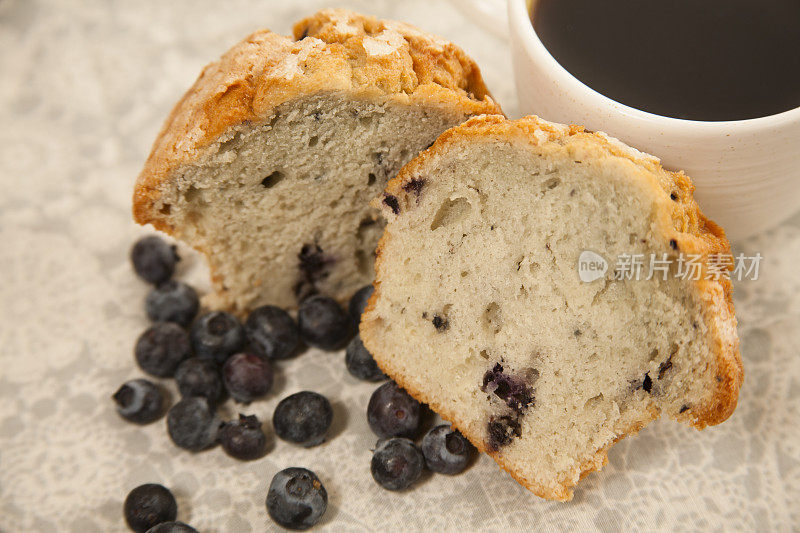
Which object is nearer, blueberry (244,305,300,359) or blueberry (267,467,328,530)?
blueberry (267,467,328,530)

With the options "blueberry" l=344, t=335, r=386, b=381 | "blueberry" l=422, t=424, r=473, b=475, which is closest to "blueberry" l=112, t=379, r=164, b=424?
"blueberry" l=344, t=335, r=386, b=381

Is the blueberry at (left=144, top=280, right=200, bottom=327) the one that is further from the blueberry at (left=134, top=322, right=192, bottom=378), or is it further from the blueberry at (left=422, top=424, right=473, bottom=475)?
the blueberry at (left=422, top=424, right=473, bottom=475)

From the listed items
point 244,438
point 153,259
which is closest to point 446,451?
point 244,438

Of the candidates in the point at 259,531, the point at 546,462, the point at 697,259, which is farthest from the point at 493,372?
the point at 259,531

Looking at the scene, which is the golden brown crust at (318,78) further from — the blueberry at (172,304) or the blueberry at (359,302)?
the blueberry at (359,302)

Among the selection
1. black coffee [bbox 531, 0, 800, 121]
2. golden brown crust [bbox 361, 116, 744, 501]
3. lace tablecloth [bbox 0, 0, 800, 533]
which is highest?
black coffee [bbox 531, 0, 800, 121]

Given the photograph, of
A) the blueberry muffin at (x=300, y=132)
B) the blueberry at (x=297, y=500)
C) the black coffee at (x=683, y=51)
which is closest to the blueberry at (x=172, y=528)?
the blueberry at (x=297, y=500)
